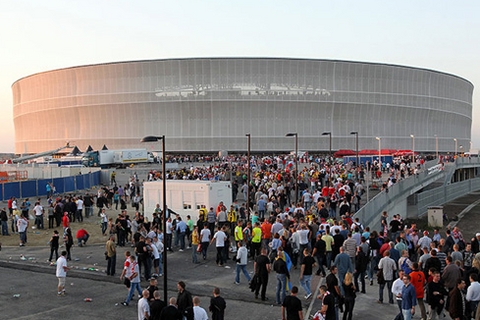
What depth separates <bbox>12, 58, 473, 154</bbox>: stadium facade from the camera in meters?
87.4

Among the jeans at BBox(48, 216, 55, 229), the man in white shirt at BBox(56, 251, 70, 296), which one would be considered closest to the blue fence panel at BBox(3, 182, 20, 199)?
the jeans at BBox(48, 216, 55, 229)

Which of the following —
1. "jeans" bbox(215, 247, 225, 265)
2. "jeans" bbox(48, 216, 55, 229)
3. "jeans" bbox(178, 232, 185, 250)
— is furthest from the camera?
"jeans" bbox(48, 216, 55, 229)

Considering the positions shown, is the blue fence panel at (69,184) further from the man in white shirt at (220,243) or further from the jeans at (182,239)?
the man in white shirt at (220,243)

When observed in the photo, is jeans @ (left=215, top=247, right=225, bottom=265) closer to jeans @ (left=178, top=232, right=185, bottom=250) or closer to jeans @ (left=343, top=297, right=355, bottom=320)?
jeans @ (left=178, top=232, right=185, bottom=250)

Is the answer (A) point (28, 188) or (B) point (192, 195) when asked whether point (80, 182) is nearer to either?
(A) point (28, 188)

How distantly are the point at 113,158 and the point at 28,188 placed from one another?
24.5 m

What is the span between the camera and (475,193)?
6462 centimetres

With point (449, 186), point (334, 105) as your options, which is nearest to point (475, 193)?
point (449, 186)

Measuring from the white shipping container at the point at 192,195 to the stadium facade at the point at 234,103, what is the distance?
62.9m

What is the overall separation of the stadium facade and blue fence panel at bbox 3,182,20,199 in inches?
2007

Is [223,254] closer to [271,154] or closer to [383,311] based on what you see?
[383,311]

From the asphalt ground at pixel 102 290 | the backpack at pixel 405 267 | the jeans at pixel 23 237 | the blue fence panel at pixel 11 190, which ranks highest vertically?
the blue fence panel at pixel 11 190

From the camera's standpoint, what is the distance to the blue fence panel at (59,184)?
40.2m

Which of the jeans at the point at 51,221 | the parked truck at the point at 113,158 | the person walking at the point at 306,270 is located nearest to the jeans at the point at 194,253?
the person walking at the point at 306,270
